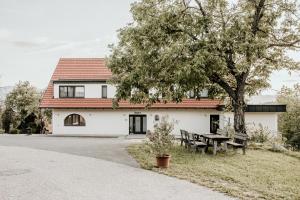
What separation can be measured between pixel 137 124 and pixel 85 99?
5867mm

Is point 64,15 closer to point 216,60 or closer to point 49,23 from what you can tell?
point 49,23

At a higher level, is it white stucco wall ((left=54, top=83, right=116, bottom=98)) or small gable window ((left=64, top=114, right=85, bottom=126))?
white stucco wall ((left=54, top=83, right=116, bottom=98))

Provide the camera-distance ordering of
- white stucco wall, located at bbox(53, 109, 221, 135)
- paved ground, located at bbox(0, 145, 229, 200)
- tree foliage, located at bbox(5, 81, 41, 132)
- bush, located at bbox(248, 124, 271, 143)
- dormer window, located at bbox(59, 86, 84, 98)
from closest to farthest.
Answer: paved ground, located at bbox(0, 145, 229, 200)
bush, located at bbox(248, 124, 271, 143)
white stucco wall, located at bbox(53, 109, 221, 135)
dormer window, located at bbox(59, 86, 84, 98)
tree foliage, located at bbox(5, 81, 41, 132)

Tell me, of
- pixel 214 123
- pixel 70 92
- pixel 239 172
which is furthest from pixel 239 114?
pixel 70 92

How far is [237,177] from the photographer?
13.9 m

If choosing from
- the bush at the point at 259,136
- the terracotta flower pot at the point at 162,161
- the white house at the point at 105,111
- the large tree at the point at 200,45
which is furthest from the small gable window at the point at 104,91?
the terracotta flower pot at the point at 162,161

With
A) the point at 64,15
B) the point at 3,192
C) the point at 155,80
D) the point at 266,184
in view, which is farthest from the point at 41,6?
the point at 266,184

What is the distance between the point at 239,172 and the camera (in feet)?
49.8

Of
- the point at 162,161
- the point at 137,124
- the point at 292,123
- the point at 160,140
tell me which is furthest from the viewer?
the point at 292,123

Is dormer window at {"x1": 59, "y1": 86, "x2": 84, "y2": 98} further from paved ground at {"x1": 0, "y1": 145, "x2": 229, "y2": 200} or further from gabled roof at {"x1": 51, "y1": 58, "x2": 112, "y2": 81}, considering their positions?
paved ground at {"x1": 0, "y1": 145, "x2": 229, "y2": 200}

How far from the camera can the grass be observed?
11635 millimetres

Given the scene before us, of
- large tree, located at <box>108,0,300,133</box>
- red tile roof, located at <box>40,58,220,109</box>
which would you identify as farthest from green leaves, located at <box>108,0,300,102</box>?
red tile roof, located at <box>40,58,220,109</box>

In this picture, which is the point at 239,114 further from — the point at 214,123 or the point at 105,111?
the point at 105,111

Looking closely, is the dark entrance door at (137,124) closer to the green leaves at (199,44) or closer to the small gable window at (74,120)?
the small gable window at (74,120)
